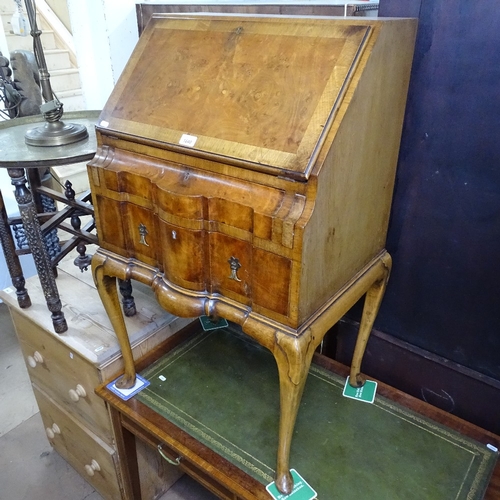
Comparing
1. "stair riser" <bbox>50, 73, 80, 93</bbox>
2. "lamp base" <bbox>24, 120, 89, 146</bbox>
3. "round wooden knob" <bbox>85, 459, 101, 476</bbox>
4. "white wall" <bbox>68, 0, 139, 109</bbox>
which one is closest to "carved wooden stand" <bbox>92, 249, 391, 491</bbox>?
"lamp base" <bbox>24, 120, 89, 146</bbox>

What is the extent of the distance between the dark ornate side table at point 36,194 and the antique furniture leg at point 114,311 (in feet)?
0.82

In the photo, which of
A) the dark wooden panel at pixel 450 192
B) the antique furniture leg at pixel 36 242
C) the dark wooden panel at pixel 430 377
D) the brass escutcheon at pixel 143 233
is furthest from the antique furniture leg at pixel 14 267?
the dark wooden panel at pixel 450 192

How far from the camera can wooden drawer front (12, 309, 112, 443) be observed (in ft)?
4.92

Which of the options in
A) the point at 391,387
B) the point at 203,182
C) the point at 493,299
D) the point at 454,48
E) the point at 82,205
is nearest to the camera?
the point at 203,182

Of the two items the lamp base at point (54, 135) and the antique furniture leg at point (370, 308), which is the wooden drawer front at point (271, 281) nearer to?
the antique furniture leg at point (370, 308)

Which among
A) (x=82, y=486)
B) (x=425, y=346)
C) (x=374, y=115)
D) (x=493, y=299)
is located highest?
(x=374, y=115)

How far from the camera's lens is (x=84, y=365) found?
1.48m

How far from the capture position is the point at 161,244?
110 cm

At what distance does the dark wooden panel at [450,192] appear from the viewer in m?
1.07

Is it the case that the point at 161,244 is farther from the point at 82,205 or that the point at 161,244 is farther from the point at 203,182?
the point at 82,205

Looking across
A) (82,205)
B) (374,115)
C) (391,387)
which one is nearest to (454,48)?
(374,115)

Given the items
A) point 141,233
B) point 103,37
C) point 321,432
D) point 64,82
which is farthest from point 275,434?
point 64,82

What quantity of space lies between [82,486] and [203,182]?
4.72 ft

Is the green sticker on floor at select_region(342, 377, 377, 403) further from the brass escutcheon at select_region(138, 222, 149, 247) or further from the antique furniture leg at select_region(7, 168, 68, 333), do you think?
the antique furniture leg at select_region(7, 168, 68, 333)
